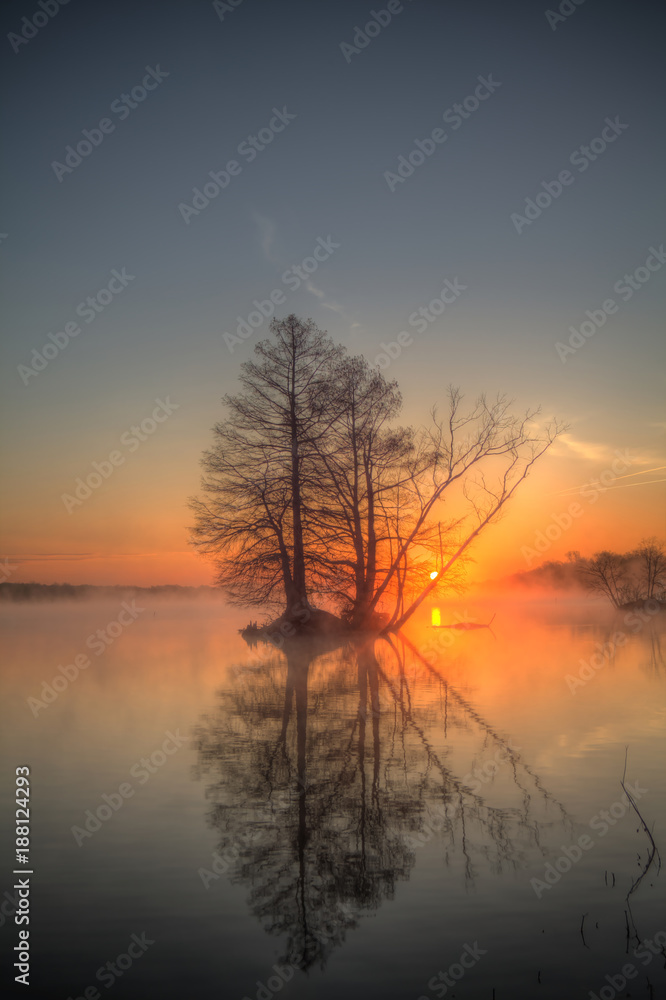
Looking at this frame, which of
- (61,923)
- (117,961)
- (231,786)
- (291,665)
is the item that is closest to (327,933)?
(117,961)

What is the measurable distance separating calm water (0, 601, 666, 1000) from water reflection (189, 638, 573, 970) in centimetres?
3

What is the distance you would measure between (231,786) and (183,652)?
1878 centimetres

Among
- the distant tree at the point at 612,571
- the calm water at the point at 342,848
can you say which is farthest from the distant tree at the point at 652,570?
the calm water at the point at 342,848

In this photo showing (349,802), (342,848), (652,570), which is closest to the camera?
(342,848)

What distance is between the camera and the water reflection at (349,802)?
204 inches

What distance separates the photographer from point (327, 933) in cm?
466

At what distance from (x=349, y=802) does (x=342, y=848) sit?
4.06ft

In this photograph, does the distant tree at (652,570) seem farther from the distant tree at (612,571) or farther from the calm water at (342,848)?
the calm water at (342,848)

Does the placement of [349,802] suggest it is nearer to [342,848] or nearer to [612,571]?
[342,848]

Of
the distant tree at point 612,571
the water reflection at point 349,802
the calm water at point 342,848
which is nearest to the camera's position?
the calm water at point 342,848

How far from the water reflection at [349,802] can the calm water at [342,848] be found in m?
0.03

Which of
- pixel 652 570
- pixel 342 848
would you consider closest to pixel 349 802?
pixel 342 848

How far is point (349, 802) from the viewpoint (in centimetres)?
716

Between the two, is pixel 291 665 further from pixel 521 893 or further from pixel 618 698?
pixel 521 893
